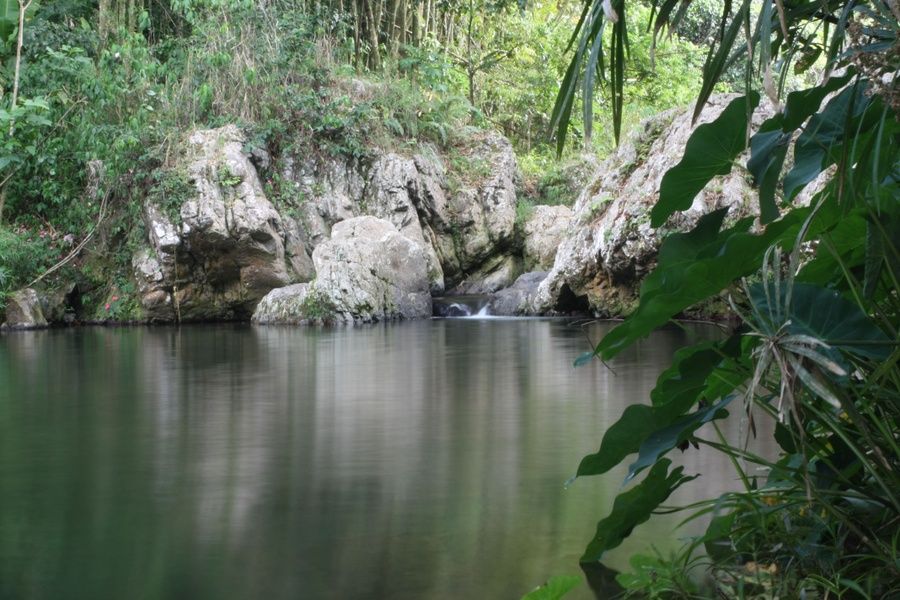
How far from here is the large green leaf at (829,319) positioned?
56.9 inches

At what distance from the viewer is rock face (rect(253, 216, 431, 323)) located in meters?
10.9

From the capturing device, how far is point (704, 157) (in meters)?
1.80

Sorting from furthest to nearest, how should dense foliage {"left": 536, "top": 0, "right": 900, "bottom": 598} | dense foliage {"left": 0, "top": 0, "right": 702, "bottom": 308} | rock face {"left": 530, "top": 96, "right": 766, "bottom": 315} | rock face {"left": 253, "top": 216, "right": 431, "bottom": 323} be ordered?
dense foliage {"left": 0, "top": 0, "right": 702, "bottom": 308} < rock face {"left": 253, "top": 216, "right": 431, "bottom": 323} < rock face {"left": 530, "top": 96, "right": 766, "bottom": 315} < dense foliage {"left": 536, "top": 0, "right": 900, "bottom": 598}

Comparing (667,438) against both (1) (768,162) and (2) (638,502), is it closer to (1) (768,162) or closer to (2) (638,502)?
(2) (638,502)

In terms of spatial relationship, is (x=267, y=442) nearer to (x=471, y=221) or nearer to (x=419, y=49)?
(x=471, y=221)

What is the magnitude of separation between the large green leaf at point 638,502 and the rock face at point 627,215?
6803 mm

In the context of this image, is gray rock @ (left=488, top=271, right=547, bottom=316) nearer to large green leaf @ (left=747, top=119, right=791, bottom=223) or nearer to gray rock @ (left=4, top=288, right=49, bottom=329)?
gray rock @ (left=4, top=288, right=49, bottom=329)

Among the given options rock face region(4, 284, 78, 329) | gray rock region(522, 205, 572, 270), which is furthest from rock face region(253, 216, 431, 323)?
rock face region(4, 284, 78, 329)

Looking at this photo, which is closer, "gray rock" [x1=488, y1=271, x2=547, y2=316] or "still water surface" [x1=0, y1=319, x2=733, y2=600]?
"still water surface" [x1=0, y1=319, x2=733, y2=600]

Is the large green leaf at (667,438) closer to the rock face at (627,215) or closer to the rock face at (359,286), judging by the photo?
the rock face at (627,215)

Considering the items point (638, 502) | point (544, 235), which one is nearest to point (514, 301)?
point (544, 235)

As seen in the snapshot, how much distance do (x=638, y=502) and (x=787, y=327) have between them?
1.82ft

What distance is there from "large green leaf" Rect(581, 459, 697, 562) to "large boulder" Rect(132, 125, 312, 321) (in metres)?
10.3

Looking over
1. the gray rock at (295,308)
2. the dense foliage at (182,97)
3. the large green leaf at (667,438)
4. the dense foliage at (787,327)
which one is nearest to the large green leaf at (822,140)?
the dense foliage at (787,327)
